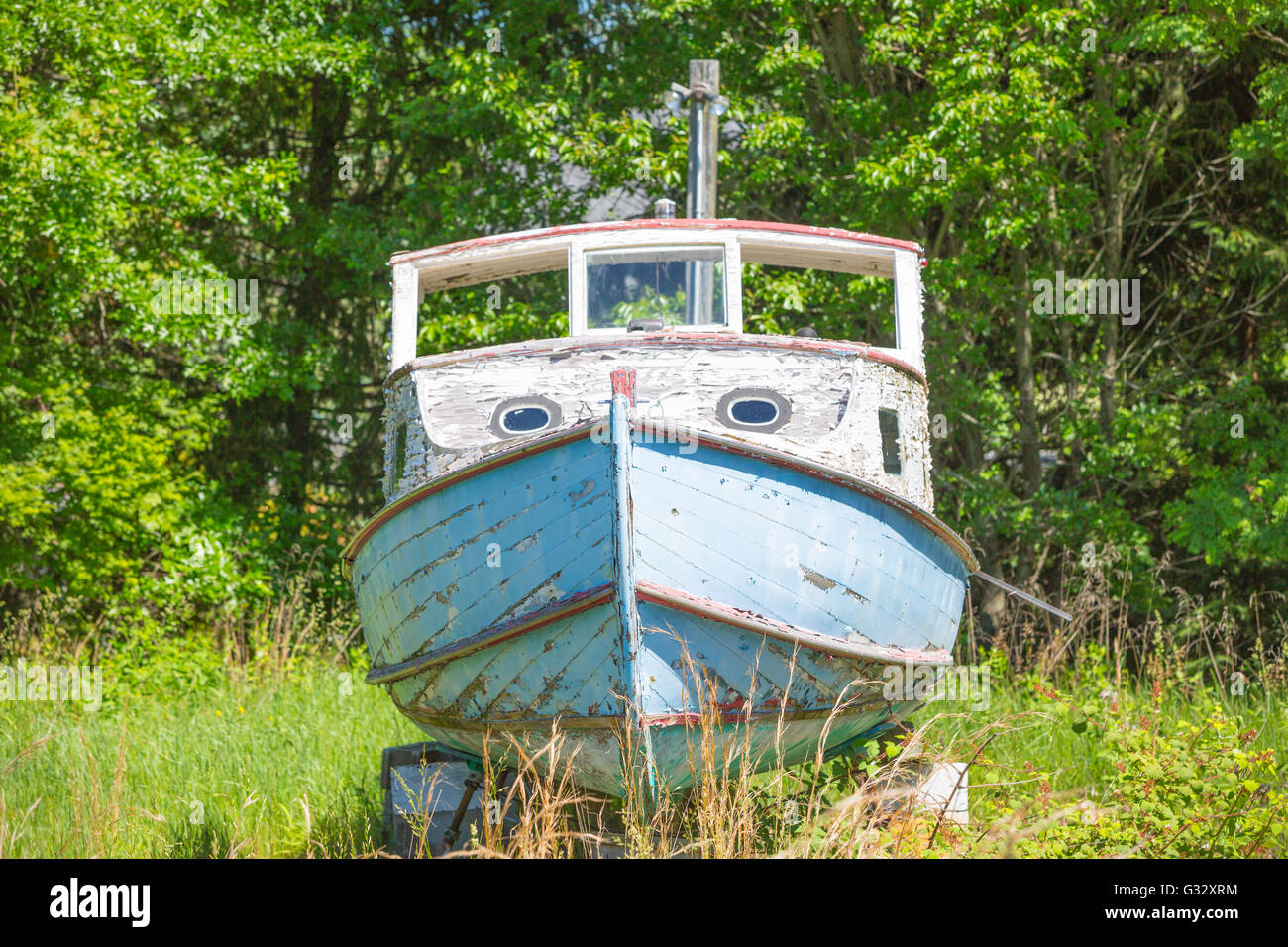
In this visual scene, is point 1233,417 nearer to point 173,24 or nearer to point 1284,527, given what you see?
point 1284,527

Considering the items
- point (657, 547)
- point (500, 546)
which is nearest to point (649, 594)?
point (657, 547)

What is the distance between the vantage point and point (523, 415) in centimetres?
520

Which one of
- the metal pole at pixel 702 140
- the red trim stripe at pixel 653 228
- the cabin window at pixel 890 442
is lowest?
the cabin window at pixel 890 442

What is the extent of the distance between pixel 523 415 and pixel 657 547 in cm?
103

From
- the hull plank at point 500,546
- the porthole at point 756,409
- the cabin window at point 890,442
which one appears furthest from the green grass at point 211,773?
the cabin window at point 890,442

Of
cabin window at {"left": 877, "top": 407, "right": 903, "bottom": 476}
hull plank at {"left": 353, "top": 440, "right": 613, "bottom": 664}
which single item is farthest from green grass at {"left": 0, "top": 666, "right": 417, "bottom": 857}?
cabin window at {"left": 877, "top": 407, "right": 903, "bottom": 476}

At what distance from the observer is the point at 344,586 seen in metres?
12.3

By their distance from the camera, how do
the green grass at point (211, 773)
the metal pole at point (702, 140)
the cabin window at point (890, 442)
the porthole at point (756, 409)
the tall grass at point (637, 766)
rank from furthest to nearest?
1. the metal pole at point (702, 140)
2. the green grass at point (211, 773)
3. the cabin window at point (890, 442)
4. the porthole at point (756, 409)
5. the tall grass at point (637, 766)

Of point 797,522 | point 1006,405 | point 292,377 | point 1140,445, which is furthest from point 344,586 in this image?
point 797,522

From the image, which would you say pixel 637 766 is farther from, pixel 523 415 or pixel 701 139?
pixel 701 139

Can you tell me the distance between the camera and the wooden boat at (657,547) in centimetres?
453

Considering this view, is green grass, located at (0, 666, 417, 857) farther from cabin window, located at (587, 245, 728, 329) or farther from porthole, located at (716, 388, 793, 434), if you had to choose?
cabin window, located at (587, 245, 728, 329)

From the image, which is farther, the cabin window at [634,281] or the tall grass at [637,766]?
the cabin window at [634,281]

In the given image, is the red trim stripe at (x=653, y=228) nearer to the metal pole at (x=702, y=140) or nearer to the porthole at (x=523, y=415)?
the porthole at (x=523, y=415)
